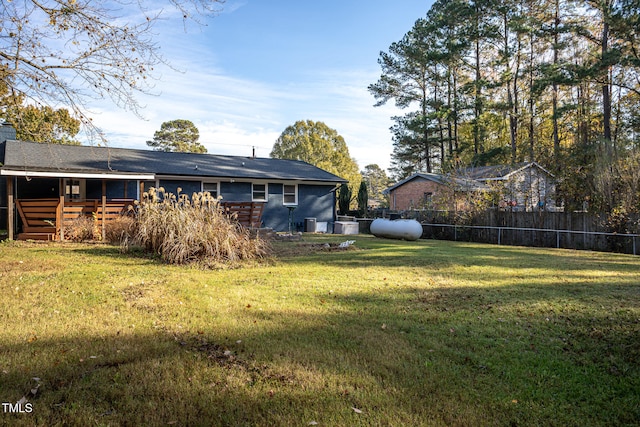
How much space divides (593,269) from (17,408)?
10.1m

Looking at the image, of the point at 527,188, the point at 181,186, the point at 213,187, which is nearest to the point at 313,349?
the point at 181,186

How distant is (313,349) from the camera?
383 centimetres

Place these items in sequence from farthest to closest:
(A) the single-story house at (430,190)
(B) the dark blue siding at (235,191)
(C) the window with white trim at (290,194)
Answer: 1. (C) the window with white trim at (290,194)
2. (B) the dark blue siding at (235,191)
3. (A) the single-story house at (430,190)

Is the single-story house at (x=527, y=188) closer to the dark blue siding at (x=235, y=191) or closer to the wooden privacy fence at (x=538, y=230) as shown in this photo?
the wooden privacy fence at (x=538, y=230)

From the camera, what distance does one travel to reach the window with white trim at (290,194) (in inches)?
811

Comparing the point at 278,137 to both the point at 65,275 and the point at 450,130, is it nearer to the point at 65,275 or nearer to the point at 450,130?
the point at 450,130

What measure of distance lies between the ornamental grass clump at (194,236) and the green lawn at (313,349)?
1.29 metres

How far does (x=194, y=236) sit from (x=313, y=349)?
531 cm

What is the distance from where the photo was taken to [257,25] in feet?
35.6

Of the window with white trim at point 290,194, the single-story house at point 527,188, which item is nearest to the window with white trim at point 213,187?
the window with white trim at point 290,194

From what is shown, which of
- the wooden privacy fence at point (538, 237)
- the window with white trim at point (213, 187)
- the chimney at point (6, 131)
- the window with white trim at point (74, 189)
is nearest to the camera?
the wooden privacy fence at point (538, 237)

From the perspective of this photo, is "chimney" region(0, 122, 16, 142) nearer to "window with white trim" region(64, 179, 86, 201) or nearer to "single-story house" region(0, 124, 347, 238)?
"single-story house" region(0, 124, 347, 238)

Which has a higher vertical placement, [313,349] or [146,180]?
[146,180]

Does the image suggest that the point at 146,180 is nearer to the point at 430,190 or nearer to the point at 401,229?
the point at 401,229
